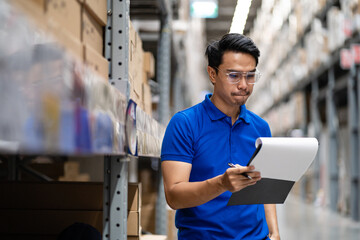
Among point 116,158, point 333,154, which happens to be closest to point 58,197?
point 116,158

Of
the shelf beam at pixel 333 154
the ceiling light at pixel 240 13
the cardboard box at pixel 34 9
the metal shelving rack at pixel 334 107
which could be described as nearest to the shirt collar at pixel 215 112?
the cardboard box at pixel 34 9

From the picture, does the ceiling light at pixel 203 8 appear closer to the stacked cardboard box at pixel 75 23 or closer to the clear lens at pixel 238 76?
the clear lens at pixel 238 76

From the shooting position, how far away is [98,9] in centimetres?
161

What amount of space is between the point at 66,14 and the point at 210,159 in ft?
2.79

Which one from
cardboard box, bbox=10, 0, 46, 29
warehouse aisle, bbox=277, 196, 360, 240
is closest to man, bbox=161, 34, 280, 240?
cardboard box, bbox=10, 0, 46, 29

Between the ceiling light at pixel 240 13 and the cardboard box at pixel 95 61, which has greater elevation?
the ceiling light at pixel 240 13

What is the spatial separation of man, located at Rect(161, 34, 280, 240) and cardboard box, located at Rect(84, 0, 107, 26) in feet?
1.52

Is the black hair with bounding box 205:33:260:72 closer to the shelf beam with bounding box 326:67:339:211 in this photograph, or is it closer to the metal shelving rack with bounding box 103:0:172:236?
the metal shelving rack with bounding box 103:0:172:236

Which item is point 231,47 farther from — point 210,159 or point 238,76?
point 210,159

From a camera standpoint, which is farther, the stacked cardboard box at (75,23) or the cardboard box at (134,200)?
the cardboard box at (134,200)

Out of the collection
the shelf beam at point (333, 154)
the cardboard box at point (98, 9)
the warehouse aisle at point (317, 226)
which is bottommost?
the warehouse aisle at point (317, 226)

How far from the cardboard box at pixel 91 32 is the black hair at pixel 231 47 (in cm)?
46

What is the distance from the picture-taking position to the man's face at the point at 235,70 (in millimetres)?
1796

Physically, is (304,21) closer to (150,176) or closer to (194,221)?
(150,176)
